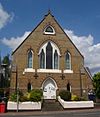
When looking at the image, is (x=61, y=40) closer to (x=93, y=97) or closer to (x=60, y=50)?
(x=60, y=50)

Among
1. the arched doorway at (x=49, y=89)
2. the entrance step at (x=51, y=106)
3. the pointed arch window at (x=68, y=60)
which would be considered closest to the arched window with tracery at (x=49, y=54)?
the pointed arch window at (x=68, y=60)

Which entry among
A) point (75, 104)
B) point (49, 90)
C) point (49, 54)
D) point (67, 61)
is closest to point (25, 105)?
point (75, 104)

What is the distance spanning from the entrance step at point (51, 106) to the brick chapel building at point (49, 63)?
Answer: 7.84ft

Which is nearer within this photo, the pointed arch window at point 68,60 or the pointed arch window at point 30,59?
the pointed arch window at point 30,59

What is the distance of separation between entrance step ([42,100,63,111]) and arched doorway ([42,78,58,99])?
5.30 feet

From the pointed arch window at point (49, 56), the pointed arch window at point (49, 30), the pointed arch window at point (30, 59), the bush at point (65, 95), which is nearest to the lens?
the bush at point (65, 95)

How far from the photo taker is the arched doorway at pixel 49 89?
142 feet

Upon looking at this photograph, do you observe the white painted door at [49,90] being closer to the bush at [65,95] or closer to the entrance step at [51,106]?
→ the entrance step at [51,106]

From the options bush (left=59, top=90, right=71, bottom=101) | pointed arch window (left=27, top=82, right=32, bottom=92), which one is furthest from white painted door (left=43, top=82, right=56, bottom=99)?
bush (left=59, top=90, right=71, bottom=101)

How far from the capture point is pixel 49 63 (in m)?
44.1

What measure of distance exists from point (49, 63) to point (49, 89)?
4.20 m

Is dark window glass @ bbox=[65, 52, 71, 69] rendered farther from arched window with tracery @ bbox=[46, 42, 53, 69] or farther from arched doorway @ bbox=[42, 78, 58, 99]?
arched doorway @ bbox=[42, 78, 58, 99]

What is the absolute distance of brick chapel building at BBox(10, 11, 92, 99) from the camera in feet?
139

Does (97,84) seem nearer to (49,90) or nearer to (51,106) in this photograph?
(49,90)
